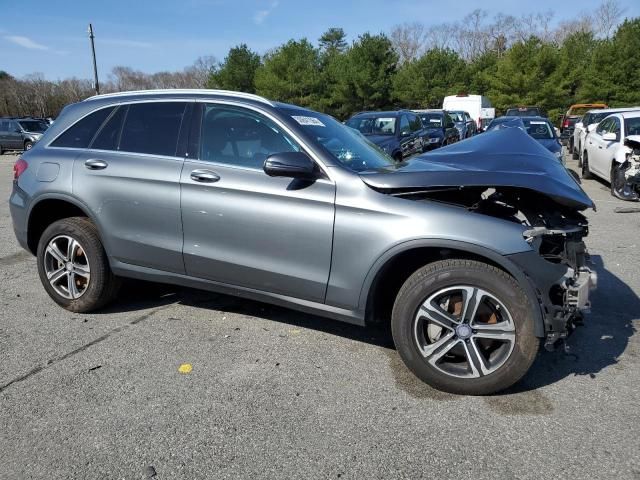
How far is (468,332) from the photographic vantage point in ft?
10.1

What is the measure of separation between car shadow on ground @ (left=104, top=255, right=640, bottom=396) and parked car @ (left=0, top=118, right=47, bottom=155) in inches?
978

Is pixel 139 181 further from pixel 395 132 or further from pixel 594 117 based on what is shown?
pixel 594 117

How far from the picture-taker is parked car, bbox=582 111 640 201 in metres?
9.99

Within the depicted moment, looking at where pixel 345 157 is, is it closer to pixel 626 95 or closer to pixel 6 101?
pixel 626 95

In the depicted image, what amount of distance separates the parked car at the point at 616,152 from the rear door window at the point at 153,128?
878cm

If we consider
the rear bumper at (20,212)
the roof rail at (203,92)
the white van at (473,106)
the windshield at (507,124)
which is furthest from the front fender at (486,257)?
the white van at (473,106)

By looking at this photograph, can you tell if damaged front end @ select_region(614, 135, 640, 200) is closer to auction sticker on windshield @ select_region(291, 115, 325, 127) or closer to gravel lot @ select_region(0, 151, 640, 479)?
gravel lot @ select_region(0, 151, 640, 479)

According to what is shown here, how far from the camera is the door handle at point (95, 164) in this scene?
13.4 feet

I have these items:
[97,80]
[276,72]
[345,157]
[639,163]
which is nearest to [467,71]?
[276,72]

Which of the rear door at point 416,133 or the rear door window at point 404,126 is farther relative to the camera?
the rear door window at point 404,126

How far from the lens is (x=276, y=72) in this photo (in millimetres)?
47875

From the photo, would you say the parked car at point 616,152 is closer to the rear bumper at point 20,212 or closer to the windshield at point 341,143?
the windshield at point 341,143

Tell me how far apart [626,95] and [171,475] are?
45419 mm

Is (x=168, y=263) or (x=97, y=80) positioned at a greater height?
(x=97, y=80)
